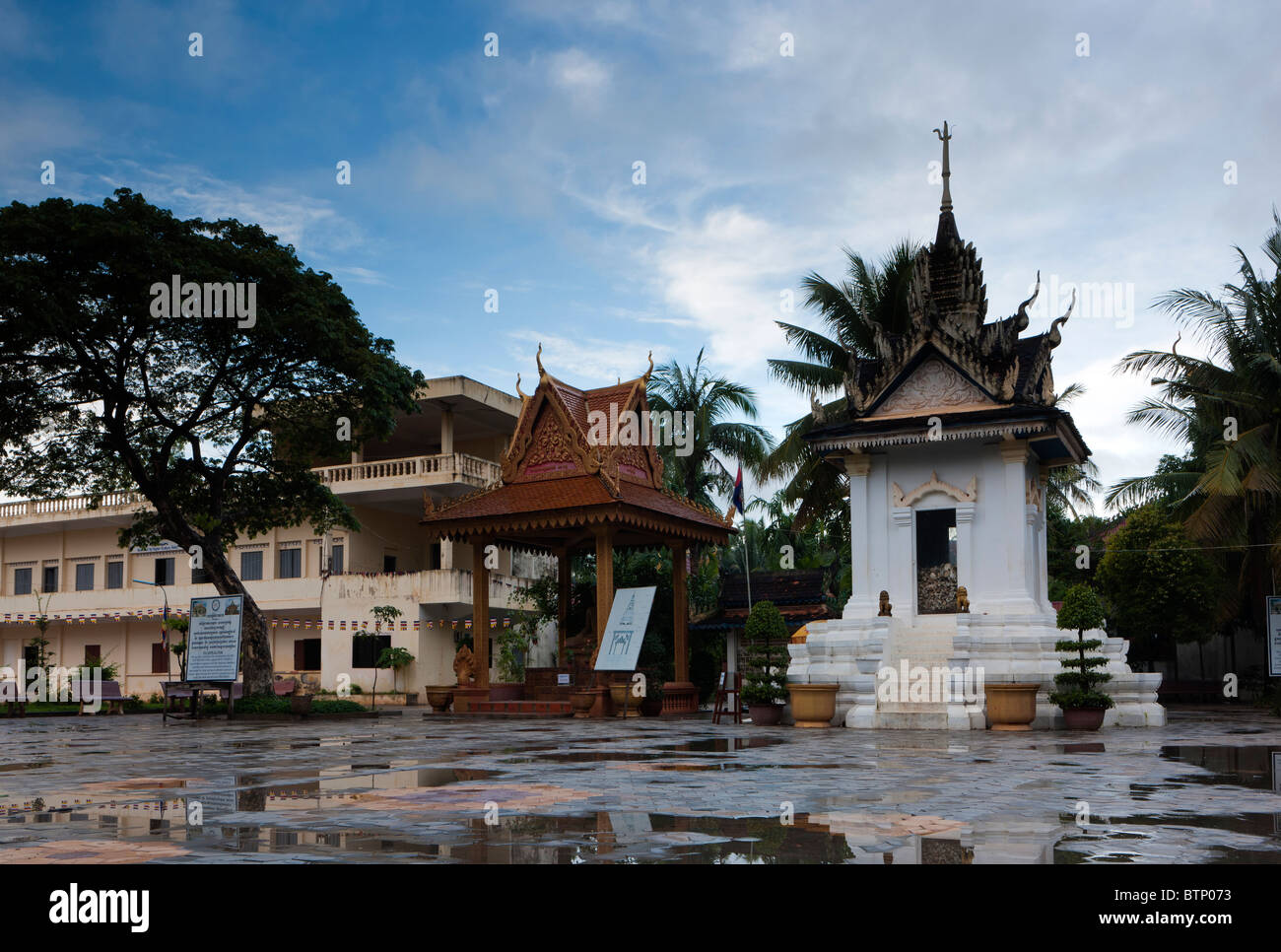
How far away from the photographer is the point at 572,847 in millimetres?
6027

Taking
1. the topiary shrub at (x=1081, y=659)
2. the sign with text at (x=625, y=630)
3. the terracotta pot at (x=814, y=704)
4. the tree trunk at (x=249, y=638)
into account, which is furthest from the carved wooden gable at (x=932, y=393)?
the tree trunk at (x=249, y=638)

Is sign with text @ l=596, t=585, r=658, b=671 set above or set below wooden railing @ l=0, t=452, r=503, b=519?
below

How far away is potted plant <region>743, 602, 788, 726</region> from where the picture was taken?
18.1 meters

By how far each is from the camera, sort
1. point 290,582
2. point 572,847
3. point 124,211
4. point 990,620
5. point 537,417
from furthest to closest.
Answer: point 290,582
point 537,417
point 124,211
point 990,620
point 572,847

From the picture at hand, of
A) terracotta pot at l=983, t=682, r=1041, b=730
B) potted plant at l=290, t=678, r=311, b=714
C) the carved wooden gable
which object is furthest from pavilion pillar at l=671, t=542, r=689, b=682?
terracotta pot at l=983, t=682, r=1041, b=730

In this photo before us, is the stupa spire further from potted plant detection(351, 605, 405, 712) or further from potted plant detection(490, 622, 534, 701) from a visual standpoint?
potted plant detection(351, 605, 405, 712)

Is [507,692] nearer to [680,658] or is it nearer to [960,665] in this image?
[680,658]

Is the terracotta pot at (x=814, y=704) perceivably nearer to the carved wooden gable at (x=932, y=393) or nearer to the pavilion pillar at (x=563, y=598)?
the carved wooden gable at (x=932, y=393)

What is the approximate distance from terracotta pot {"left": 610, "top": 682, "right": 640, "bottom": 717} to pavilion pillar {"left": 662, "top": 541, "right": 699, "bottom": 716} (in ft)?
2.42

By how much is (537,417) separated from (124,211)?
8.62 m
